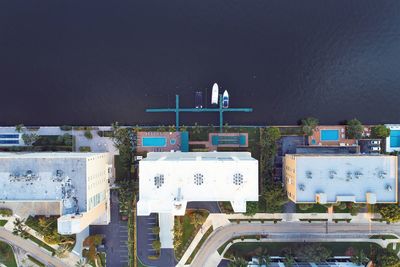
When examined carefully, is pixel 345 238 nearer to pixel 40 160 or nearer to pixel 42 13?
pixel 40 160

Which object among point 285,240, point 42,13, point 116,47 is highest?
point 42,13

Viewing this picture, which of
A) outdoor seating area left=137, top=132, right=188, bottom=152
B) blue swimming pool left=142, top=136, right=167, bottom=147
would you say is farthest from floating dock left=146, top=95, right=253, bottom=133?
blue swimming pool left=142, top=136, right=167, bottom=147

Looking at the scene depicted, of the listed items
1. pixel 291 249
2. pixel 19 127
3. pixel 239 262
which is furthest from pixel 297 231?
pixel 19 127

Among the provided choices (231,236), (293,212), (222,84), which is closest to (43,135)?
(222,84)

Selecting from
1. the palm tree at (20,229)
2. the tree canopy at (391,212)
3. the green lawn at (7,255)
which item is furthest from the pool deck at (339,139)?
the green lawn at (7,255)

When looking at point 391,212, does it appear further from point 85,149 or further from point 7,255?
point 7,255

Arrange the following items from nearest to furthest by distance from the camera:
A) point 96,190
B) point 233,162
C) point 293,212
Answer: point 233,162
point 96,190
point 293,212

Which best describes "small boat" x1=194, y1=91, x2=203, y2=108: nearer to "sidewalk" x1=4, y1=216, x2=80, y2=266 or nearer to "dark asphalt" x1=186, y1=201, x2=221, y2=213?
"dark asphalt" x1=186, y1=201, x2=221, y2=213
